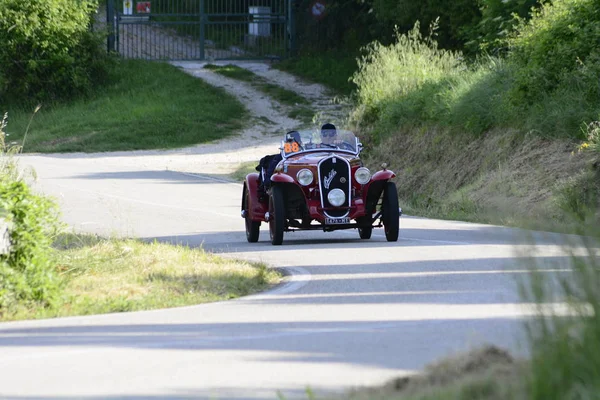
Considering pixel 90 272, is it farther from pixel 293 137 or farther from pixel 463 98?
pixel 463 98

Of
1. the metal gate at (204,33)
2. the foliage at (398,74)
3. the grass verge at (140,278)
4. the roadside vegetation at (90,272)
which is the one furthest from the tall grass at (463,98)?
the metal gate at (204,33)

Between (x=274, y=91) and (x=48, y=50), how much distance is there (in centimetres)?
891

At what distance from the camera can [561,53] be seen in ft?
83.8

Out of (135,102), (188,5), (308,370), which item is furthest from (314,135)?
(188,5)

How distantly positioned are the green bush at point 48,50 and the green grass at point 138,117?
1.05 metres

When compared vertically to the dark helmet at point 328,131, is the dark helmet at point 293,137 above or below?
below

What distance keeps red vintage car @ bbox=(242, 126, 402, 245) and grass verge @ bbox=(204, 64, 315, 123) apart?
27689mm

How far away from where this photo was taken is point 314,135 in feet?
63.1

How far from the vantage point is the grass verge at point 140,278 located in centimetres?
1155

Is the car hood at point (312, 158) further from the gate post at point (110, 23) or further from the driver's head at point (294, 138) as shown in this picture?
the gate post at point (110, 23)

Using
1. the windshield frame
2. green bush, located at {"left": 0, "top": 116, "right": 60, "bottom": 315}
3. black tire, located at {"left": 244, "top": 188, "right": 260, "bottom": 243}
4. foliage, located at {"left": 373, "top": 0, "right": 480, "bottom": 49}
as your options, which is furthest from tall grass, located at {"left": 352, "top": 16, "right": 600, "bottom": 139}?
green bush, located at {"left": 0, "top": 116, "right": 60, "bottom": 315}

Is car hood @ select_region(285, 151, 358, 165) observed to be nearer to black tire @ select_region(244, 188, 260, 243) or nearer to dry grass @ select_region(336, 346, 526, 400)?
black tire @ select_region(244, 188, 260, 243)

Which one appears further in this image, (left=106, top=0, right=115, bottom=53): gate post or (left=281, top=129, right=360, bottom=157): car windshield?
(left=106, top=0, right=115, bottom=53): gate post

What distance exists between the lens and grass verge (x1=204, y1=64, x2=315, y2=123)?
46.4 metres
